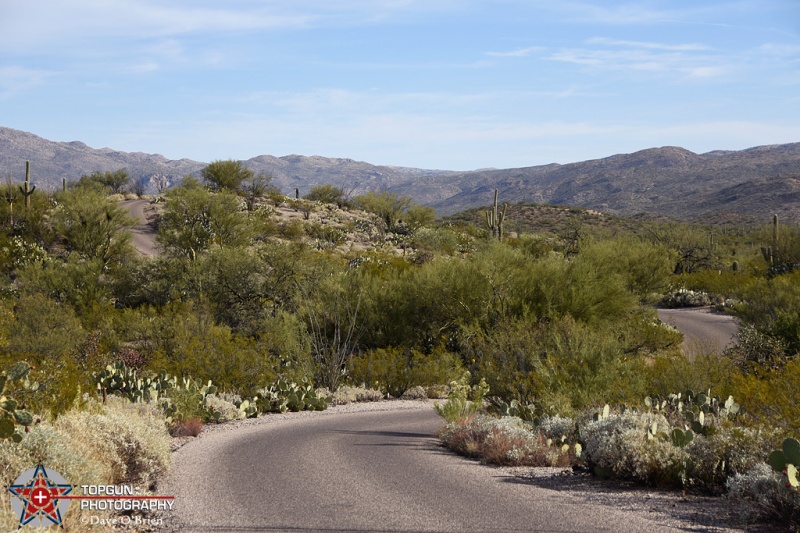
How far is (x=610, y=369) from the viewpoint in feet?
49.4

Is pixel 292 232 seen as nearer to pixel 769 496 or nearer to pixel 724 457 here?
pixel 724 457

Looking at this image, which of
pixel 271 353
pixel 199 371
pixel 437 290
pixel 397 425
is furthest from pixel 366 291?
pixel 397 425

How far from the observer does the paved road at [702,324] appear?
1260 inches

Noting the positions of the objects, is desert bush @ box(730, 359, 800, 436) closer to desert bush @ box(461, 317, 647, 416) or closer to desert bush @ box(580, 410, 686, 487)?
desert bush @ box(580, 410, 686, 487)

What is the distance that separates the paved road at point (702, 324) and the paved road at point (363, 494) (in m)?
20.9

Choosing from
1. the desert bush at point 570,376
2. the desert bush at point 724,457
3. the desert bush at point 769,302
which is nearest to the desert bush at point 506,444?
the desert bush at point 570,376

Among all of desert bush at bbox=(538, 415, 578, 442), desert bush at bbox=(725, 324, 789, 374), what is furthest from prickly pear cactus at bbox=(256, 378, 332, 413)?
desert bush at bbox=(725, 324, 789, 374)

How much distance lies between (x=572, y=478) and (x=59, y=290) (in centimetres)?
2837

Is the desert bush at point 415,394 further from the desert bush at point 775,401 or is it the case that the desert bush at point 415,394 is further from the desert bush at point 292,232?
the desert bush at point 292,232

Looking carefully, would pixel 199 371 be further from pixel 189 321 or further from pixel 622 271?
pixel 622 271
